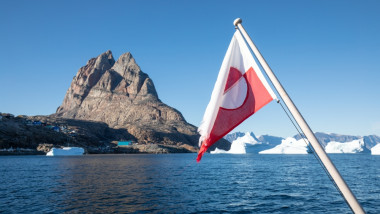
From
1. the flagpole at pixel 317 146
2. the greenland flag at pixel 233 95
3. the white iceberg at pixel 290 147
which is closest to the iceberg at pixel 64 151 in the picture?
the white iceberg at pixel 290 147

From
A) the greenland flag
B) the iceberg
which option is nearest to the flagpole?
the greenland flag

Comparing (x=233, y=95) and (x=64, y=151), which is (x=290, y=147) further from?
(x=233, y=95)

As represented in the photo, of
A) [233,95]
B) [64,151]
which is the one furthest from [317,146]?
[64,151]

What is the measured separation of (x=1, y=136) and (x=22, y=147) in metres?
12.7

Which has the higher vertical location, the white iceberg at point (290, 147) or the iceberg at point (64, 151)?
the white iceberg at point (290, 147)

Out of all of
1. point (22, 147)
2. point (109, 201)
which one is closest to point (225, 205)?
point (109, 201)

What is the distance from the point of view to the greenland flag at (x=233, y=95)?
25.4 feet

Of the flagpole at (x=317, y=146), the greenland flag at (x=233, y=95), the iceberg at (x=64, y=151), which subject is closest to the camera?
the flagpole at (x=317, y=146)

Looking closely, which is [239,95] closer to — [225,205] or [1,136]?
[225,205]

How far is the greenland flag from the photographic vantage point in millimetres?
7754

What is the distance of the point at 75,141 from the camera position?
646ft

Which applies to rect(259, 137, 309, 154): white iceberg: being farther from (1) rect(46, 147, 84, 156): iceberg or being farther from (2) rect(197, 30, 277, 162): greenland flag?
(2) rect(197, 30, 277, 162): greenland flag

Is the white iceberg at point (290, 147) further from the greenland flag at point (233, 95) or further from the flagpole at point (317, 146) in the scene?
the flagpole at point (317, 146)

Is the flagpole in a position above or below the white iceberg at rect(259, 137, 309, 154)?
below
